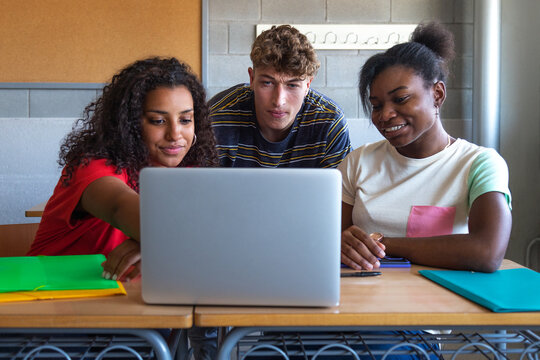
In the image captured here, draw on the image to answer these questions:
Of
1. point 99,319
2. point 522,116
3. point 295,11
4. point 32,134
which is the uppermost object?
point 295,11

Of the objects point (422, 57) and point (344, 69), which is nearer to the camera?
point (422, 57)

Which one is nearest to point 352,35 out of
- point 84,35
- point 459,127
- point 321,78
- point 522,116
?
point 321,78

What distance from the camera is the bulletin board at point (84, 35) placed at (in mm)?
3162

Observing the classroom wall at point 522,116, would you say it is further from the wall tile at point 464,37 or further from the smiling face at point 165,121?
the smiling face at point 165,121

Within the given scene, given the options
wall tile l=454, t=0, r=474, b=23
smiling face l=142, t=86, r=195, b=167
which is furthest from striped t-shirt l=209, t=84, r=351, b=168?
wall tile l=454, t=0, r=474, b=23

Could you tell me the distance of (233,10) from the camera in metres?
3.27

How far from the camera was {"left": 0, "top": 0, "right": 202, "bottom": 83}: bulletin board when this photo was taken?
10.4 ft

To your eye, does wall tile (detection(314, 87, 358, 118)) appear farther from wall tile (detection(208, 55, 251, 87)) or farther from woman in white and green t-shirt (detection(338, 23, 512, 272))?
woman in white and green t-shirt (detection(338, 23, 512, 272))

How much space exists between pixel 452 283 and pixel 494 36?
2.61 m

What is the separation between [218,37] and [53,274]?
2479 mm

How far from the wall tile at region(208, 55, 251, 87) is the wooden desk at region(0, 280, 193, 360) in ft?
8.37

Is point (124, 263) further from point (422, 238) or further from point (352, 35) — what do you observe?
point (352, 35)

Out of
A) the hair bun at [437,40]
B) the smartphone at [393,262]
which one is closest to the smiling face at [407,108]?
the hair bun at [437,40]

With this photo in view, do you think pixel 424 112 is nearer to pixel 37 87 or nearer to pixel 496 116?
pixel 496 116
